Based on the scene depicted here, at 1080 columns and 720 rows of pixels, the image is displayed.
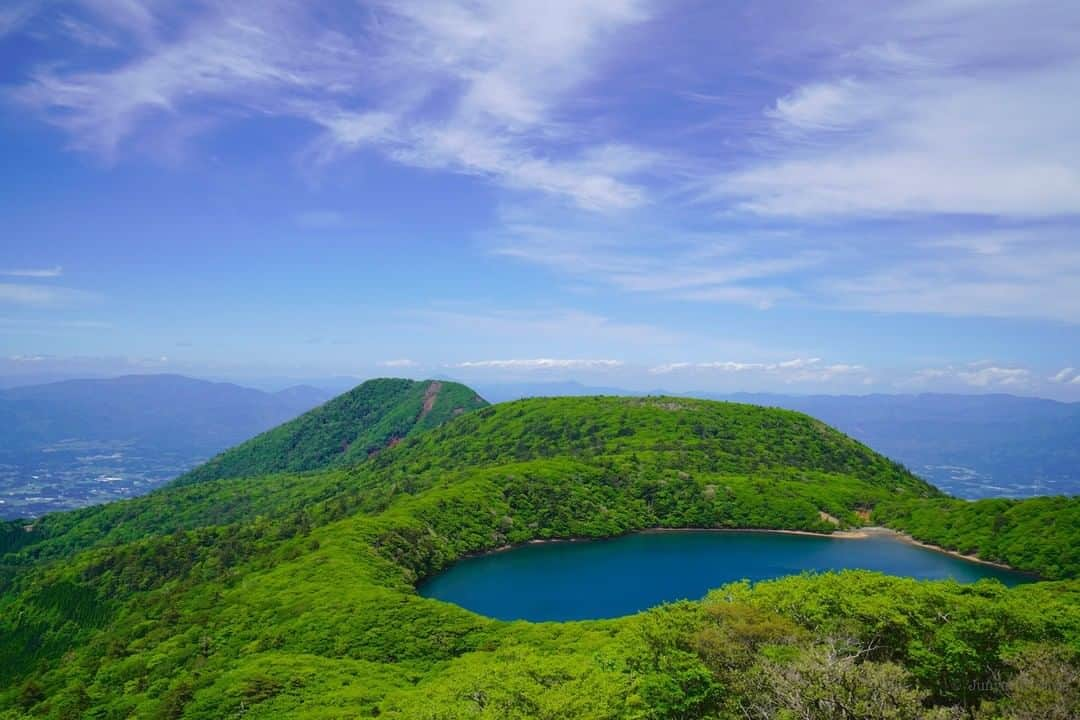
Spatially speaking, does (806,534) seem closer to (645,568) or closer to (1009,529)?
(1009,529)

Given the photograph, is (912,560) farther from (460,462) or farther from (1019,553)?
(460,462)

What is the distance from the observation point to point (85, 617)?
371 ft

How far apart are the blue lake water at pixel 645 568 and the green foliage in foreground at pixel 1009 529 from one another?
3885mm

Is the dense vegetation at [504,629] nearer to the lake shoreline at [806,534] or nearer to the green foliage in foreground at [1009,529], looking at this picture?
the lake shoreline at [806,534]

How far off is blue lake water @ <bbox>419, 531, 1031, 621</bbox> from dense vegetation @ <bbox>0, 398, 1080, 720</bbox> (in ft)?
22.1

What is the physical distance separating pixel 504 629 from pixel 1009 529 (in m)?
103

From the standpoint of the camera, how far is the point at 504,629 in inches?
2884

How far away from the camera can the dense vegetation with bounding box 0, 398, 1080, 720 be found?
37094 millimetres

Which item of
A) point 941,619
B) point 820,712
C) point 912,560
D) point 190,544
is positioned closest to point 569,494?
point 912,560

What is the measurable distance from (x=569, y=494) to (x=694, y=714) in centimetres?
11184

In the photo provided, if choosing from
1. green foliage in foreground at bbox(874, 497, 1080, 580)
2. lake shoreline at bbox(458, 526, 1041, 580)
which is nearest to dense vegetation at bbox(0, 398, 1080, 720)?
lake shoreline at bbox(458, 526, 1041, 580)

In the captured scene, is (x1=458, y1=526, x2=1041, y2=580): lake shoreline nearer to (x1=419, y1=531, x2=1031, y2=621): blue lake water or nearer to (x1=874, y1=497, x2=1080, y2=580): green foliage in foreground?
(x1=874, y1=497, x2=1080, y2=580): green foliage in foreground

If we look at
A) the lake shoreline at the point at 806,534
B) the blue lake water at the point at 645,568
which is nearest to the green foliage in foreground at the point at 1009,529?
the lake shoreline at the point at 806,534

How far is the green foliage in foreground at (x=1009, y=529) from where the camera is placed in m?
107
